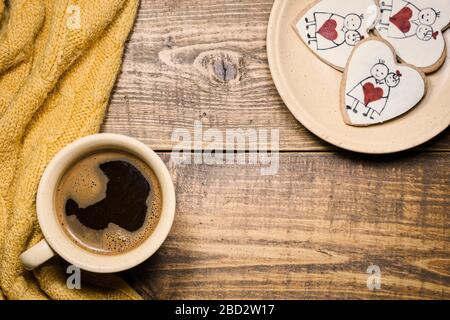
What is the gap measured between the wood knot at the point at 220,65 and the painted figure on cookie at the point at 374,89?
0.18m

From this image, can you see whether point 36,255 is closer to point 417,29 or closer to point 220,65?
point 220,65

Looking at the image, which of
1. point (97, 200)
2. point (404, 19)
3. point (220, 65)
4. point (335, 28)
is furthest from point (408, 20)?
point (97, 200)

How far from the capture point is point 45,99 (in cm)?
92

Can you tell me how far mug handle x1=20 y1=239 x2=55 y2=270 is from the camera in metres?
0.78

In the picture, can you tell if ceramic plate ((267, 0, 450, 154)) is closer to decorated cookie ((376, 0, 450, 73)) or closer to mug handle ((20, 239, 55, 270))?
decorated cookie ((376, 0, 450, 73))

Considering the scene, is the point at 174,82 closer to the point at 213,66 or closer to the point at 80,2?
the point at 213,66

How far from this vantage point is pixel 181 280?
0.93 meters

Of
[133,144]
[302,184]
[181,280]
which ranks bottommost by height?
[181,280]

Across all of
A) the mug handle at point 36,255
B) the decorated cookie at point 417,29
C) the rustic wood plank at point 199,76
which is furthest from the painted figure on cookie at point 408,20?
the mug handle at point 36,255

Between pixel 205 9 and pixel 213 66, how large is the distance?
89mm

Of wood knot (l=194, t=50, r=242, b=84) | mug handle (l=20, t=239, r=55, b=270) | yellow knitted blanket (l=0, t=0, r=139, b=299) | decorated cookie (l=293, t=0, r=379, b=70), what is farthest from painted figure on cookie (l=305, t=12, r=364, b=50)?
mug handle (l=20, t=239, r=55, b=270)

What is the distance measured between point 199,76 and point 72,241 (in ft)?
1.04

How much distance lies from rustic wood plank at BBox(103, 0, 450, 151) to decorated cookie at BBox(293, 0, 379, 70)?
0.07m

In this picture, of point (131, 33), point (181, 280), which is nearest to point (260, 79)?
point (131, 33)
